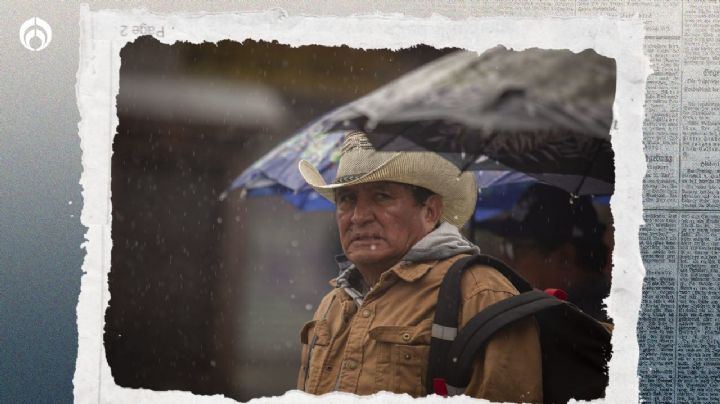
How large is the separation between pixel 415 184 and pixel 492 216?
256mm

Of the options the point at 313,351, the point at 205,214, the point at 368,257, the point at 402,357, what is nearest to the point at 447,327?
the point at 402,357

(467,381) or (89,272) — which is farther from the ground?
(89,272)

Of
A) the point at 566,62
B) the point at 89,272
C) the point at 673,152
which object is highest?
the point at 566,62

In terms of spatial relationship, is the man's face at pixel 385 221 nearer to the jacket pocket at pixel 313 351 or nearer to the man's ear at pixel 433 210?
the man's ear at pixel 433 210

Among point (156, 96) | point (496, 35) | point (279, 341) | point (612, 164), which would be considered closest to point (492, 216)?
point (612, 164)

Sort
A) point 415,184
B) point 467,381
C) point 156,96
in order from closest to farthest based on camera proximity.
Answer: point 467,381 < point 415,184 < point 156,96

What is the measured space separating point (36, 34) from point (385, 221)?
1.20 meters

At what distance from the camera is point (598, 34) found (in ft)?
6.70

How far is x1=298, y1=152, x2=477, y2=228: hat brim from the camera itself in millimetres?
1946

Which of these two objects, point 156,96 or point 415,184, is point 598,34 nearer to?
point 415,184

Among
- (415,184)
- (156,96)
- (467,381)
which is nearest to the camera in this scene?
(467,381)

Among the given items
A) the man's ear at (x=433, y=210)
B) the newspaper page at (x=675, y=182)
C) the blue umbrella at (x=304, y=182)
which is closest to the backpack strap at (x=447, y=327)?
the man's ear at (x=433, y=210)

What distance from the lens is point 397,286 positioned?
1.88 m

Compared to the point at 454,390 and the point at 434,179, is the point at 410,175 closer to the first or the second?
the point at 434,179
